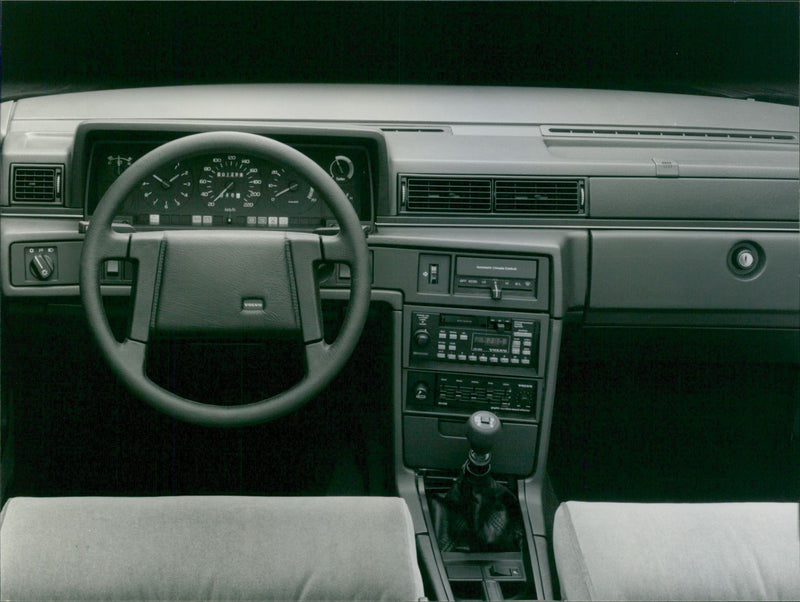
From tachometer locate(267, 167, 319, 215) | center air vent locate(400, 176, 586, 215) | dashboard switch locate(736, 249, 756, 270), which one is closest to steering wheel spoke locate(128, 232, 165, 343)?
tachometer locate(267, 167, 319, 215)

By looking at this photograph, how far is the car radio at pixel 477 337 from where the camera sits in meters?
1.92

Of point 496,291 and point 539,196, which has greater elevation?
point 539,196

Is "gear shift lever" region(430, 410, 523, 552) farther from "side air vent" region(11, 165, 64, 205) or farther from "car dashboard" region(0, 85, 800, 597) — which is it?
"side air vent" region(11, 165, 64, 205)

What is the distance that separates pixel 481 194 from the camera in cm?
191

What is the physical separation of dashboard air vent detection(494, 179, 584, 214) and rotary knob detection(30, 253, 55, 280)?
3.38 feet

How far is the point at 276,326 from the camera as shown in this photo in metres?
1.63

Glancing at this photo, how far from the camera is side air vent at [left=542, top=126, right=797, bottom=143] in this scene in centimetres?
206

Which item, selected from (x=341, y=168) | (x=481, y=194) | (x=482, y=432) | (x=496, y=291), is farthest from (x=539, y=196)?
(x=482, y=432)

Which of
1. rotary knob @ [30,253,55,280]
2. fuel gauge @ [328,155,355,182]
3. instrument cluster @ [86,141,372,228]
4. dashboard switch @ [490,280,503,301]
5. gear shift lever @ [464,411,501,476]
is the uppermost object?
fuel gauge @ [328,155,355,182]

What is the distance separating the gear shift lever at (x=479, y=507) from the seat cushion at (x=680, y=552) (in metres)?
0.55

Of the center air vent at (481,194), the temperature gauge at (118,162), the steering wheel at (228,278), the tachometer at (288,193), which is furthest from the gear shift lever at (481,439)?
the temperature gauge at (118,162)

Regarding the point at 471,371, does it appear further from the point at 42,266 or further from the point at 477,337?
the point at 42,266

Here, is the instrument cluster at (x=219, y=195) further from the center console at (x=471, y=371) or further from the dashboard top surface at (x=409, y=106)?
the center console at (x=471, y=371)

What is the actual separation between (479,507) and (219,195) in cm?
92
